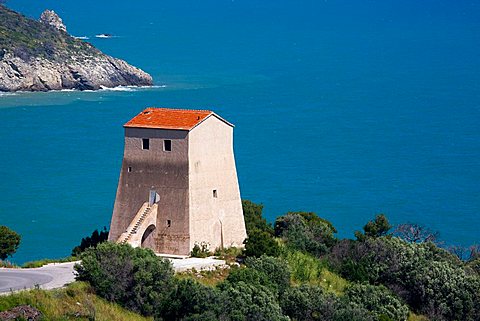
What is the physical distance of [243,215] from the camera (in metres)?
34.9

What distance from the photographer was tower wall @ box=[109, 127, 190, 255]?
31.2 metres

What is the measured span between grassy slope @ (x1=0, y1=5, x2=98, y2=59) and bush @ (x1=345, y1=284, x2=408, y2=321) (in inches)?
3736

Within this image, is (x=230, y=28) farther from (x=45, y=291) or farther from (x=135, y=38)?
(x=45, y=291)

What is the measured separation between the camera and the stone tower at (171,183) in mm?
31188

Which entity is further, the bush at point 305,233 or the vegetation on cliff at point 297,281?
the bush at point 305,233

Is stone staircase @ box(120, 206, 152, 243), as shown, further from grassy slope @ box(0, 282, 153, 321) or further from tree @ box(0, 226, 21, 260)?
tree @ box(0, 226, 21, 260)

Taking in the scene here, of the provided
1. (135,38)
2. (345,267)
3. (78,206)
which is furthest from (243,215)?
(135,38)

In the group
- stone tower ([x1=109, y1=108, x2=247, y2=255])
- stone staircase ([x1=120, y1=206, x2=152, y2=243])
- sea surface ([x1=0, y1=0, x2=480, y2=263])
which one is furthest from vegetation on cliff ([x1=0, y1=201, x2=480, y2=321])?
sea surface ([x1=0, y1=0, x2=480, y2=263])

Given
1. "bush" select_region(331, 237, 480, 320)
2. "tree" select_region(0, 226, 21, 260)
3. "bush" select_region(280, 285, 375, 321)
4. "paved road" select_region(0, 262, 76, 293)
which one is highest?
"tree" select_region(0, 226, 21, 260)

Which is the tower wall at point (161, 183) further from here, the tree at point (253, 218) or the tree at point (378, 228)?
the tree at point (378, 228)

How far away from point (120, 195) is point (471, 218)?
119 feet

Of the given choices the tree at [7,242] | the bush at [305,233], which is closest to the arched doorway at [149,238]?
the bush at [305,233]

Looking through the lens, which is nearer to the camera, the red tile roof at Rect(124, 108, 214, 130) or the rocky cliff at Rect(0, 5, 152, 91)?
the red tile roof at Rect(124, 108, 214, 130)

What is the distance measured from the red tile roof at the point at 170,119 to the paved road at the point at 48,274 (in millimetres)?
3635
